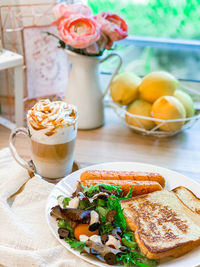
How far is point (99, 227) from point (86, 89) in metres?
0.73

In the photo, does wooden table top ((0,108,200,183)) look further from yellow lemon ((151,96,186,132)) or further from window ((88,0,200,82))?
window ((88,0,200,82))

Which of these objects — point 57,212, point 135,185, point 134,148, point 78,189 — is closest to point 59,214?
point 57,212

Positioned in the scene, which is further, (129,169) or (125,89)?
(125,89)

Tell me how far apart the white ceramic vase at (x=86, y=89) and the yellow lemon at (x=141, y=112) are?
0.15 meters

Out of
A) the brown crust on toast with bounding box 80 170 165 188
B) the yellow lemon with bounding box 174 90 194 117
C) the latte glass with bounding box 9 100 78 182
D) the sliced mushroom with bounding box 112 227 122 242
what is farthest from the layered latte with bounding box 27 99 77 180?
the yellow lemon with bounding box 174 90 194 117

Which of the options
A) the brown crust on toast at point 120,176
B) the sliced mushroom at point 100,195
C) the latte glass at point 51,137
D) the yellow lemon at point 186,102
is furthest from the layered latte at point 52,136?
the yellow lemon at point 186,102

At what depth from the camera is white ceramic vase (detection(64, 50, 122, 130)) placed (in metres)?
1.39

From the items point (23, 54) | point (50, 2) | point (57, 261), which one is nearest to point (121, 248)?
point (57, 261)

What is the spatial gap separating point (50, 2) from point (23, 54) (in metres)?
0.24

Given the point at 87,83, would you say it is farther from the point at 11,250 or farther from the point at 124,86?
the point at 11,250

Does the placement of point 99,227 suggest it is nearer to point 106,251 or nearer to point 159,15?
point 106,251

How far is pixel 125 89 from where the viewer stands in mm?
1406

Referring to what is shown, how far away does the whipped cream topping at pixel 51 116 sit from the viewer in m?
1.02

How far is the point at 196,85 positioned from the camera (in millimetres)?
1712
